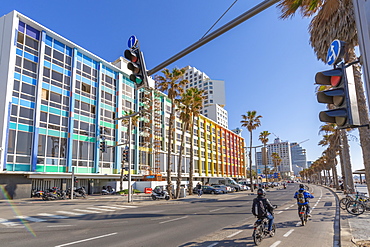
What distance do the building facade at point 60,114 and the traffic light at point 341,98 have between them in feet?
78.3

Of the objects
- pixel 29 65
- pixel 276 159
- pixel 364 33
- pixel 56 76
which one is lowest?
pixel 364 33

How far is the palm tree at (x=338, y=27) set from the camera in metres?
9.39

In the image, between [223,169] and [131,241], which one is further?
[223,169]

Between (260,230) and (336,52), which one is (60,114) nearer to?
(260,230)

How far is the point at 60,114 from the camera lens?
32.6m

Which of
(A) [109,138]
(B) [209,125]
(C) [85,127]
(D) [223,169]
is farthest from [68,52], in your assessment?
(D) [223,169]

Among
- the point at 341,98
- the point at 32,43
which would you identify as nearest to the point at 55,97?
the point at 32,43

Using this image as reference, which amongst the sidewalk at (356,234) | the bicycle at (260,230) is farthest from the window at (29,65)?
the sidewalk at (356,234)

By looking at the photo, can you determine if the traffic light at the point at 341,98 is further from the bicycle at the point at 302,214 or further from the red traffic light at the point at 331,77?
the bicycle at the point at 302,214

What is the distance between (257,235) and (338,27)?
822 centimetres

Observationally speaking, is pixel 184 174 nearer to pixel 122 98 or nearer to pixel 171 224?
pixel 122 98

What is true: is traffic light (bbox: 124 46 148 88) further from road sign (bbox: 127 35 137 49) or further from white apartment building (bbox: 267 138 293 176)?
white apartment building (bbox: 267 138 293 176)

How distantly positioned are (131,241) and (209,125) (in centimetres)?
6360

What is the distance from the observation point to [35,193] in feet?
99.3
